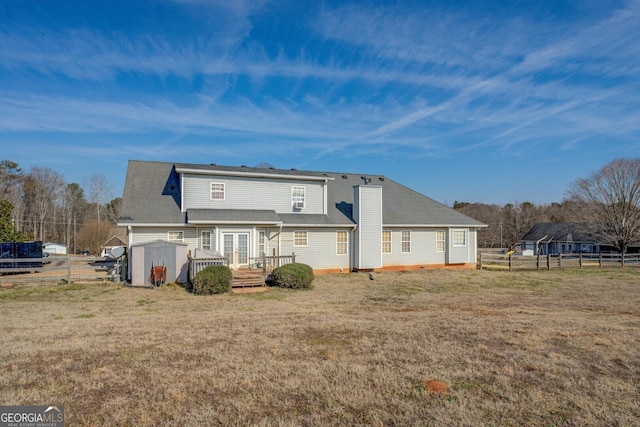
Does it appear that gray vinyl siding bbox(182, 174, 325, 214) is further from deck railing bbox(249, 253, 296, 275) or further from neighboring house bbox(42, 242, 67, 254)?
neighboring house bbox(42, 242, 67, 254)

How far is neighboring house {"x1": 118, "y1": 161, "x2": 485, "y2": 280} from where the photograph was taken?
18594 millimetres

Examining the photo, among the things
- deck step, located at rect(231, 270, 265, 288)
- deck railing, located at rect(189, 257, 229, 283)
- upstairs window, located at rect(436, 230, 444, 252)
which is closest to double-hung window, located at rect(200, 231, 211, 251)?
deck railing, located at rect(189, 257, 229, 283)

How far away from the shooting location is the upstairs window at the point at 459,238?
24516mm

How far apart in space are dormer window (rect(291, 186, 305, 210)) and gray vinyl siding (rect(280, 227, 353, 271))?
143 cm

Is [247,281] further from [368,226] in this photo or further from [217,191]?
[368,226]

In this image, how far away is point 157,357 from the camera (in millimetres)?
6598

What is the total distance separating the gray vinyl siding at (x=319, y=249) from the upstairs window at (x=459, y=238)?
7.35 metres

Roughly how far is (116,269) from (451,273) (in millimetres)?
17466

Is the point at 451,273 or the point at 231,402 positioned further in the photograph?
the point at 451,273

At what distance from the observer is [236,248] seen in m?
18.8

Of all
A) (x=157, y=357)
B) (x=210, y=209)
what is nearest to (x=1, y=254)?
(x=210, y=209)

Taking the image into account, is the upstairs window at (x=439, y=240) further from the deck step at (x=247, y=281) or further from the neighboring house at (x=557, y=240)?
the neighboring house at (x=557, y=240)

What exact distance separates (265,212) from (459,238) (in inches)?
Answer: 503

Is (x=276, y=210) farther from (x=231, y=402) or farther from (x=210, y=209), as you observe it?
(x=231, y=402)
